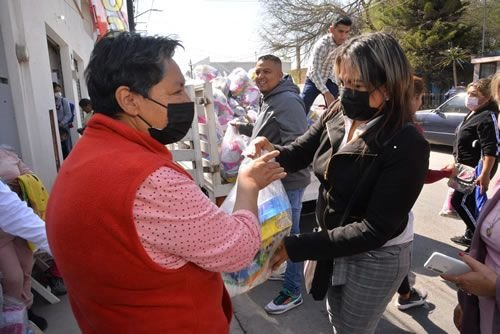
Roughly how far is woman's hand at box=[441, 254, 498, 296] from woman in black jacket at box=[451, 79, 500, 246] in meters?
2.86

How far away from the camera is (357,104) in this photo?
5.32ft

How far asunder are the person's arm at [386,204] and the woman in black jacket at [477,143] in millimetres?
2993

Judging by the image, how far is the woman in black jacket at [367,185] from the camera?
1487 mm

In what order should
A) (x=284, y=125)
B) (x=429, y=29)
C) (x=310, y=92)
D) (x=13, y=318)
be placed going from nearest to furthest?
1. (x=13, y=318)
2. (x=284, y=125)
3. (x=310, y=92)
4. (x=429, y=29)

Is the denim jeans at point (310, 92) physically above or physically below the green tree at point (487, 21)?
below

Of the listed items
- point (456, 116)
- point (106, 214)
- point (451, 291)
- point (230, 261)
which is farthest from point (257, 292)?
point (456, 116)

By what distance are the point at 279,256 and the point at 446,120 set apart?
399 inches

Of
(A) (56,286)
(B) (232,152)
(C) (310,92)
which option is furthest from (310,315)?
(C) (310,92)

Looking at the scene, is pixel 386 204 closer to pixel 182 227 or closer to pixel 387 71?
pixel 387 71

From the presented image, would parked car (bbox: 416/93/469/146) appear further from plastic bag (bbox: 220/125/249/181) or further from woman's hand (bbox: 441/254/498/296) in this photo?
woman's hand (bbox: 441/254/498/296)

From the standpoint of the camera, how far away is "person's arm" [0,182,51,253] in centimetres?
230

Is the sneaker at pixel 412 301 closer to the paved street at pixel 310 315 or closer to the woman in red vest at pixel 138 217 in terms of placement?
the paved street at pixel 310 315

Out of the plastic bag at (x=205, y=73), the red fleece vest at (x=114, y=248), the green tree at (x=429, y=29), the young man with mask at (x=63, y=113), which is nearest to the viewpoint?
the red fleece vest at (x=114, y=248)

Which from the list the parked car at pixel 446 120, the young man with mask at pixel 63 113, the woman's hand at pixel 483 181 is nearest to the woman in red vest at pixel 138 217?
the woman's hand at pixel 483 181
